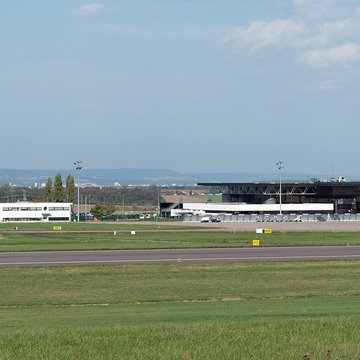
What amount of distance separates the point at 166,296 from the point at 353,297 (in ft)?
26.0

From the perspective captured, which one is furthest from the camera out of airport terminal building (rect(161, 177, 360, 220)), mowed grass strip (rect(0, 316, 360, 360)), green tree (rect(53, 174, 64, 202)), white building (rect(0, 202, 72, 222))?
green tree (rect(53, 174, 64, 202))

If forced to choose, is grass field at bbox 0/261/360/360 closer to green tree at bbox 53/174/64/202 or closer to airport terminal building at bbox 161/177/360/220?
airport terminal building at bbox 161/177/360/220

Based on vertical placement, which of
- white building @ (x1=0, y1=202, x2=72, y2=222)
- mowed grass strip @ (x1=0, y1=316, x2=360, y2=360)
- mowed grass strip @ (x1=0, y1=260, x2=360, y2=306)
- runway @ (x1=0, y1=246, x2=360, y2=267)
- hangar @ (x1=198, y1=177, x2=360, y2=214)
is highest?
hangar @ (x1=198, y1=177, x2=360, y2=214)

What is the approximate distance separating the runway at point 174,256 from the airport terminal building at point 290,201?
337 ft

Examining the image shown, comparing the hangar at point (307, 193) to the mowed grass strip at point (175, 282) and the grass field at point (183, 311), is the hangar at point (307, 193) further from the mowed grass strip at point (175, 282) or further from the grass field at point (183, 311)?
the grass field at point (183, 311)

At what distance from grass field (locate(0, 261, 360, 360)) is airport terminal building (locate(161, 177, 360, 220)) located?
118302mm

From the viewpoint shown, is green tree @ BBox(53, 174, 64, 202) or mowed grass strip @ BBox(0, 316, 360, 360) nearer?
mowed grass strip @ BBox(0, 316, 360, 360)

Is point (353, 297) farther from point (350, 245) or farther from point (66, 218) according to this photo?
point (66, 218)

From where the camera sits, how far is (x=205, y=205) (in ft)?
600

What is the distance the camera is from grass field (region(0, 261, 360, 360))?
1586 cm

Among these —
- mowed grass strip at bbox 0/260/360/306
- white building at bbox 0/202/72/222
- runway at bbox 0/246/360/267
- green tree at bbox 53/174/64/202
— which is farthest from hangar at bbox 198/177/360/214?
mowed grass strip at bbox 0/260/360/306

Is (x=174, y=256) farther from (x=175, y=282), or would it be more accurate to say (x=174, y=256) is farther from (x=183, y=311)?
(x=183, y=311)

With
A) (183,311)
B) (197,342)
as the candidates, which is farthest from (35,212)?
(197,342)

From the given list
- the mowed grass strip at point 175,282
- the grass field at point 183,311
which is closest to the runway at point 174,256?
the mowed grass strip at point 175,282
